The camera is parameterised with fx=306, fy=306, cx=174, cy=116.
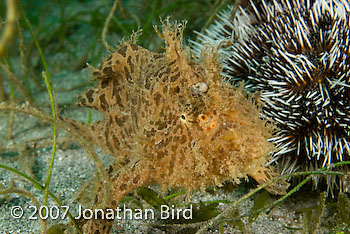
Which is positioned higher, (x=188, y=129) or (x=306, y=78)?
(x=306, y=78)

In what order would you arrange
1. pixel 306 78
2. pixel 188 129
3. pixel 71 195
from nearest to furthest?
pixel 188 129 → pixel 306 78 → pixel 71 195

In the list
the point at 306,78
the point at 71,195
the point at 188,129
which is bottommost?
the point at 71,195

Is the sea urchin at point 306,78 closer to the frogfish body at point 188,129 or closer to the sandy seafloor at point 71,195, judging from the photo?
the sandy seafloor at point 71,195

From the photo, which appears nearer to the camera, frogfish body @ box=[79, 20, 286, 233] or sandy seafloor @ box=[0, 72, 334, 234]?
frogfish body @ box=[79, 20, 286, 233]

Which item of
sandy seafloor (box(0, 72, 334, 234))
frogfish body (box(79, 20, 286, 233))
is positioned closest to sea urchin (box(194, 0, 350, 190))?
sandy seafloor (box(0, 72, 334, 234))

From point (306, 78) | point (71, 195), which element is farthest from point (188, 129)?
point (71, 195)

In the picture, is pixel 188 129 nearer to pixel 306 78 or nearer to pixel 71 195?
pixel 306 78

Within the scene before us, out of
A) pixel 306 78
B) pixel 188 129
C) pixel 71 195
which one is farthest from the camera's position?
pixel 71 195

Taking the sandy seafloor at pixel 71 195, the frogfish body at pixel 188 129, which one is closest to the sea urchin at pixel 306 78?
the sandy seafloor at pixel 71 195

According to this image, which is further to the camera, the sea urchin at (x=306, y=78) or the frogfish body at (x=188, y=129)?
the sea urchin at (x=306, y=78)

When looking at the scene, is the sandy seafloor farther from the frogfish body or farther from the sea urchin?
the frogfish body

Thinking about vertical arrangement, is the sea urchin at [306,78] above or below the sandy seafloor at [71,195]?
above

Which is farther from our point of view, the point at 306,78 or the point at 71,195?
the point at 71,195
